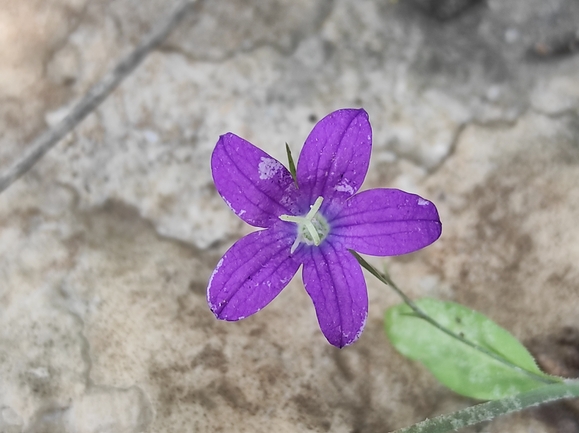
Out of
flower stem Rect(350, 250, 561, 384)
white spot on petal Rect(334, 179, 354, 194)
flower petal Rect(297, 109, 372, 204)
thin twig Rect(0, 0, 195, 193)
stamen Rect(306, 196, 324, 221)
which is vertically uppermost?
thin twig Rect(0, 0, 195, 193)

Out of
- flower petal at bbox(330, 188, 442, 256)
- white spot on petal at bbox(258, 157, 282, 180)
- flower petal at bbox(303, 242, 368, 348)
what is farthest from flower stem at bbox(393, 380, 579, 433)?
white spot on petal at bbox(258, 157, 282, 180)

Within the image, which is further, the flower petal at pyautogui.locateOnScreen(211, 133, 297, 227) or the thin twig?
the thin twig

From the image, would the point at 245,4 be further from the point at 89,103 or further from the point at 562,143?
the point at 562,143

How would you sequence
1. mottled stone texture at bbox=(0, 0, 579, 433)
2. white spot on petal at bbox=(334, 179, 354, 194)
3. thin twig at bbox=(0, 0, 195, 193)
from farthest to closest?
thin twig at bbox=(0, 0, 195, 193) < mottled stone texture at bbox=(0, 0, 579, 433) < white spot on petal at bbox=(334, 179, 354, 194)

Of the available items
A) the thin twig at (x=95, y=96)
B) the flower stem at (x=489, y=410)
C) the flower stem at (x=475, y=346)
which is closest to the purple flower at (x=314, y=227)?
the flower stem at (x=475, y=346)

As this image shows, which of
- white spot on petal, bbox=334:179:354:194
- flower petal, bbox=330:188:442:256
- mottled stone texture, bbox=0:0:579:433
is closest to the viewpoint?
flower petal, bbox=330:188:442:256

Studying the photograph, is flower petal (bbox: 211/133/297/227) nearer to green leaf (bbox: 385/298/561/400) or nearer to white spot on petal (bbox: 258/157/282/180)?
white spot on petal (bbox: 258/157/282/180)

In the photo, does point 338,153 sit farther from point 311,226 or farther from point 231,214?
point 231,214

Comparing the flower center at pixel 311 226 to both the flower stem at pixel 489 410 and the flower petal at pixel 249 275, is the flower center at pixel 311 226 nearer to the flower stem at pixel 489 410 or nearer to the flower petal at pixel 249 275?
the flower petal at pixel 249 275
